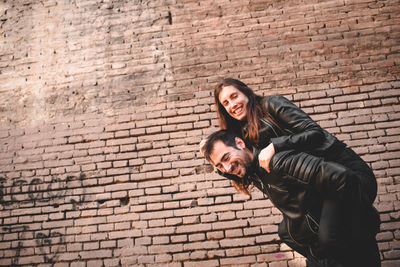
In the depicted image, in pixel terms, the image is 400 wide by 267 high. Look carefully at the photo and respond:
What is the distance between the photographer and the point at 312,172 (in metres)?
1.50

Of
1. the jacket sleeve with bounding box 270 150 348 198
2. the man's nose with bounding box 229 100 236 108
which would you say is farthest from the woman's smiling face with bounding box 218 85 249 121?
the jacket sleeve with bounding box 270 150 348 198

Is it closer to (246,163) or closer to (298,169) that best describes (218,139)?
Answer: (246,163)

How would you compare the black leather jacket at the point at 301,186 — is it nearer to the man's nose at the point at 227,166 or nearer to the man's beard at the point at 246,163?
the man's beard at the point at 246,163

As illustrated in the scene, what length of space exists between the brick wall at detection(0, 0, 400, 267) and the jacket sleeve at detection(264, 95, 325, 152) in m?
1.79

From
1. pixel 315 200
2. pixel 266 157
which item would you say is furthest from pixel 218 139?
pixel 315 200

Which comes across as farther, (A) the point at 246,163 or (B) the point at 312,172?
(A) the point at 246,163

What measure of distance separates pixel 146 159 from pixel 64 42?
234 cm

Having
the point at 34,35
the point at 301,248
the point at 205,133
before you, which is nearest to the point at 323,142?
the point at 301,248

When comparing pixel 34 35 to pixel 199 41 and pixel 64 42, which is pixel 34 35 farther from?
pixel 199 41

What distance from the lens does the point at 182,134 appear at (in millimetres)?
3668

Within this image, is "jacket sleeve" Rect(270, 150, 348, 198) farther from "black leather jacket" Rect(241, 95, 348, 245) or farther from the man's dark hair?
the man's dark hair

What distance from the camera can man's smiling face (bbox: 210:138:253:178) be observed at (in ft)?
6.22

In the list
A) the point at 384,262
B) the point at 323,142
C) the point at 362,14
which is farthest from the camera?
the point at 362,14

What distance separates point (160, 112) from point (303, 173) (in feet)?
8.46
